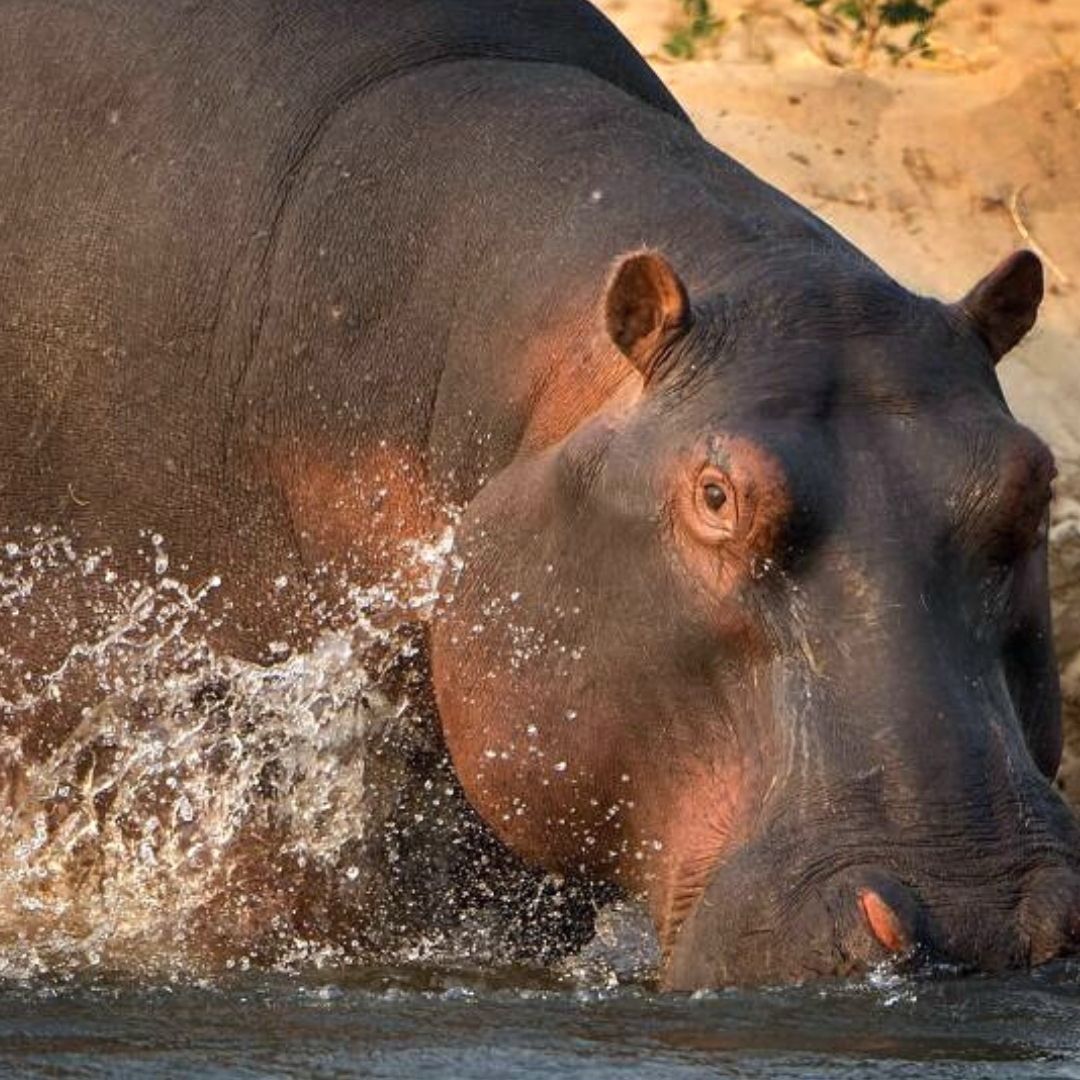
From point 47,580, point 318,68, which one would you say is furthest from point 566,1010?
point 318,68

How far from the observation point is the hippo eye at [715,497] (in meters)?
4.71

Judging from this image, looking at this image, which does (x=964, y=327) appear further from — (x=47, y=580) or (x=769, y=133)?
(x=769, y=133)

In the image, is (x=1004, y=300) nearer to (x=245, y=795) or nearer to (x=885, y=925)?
(x=885, y=925)

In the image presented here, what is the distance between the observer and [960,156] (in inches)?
347

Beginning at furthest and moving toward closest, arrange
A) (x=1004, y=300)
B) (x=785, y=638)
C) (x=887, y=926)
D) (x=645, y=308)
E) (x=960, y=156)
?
(x=960, y=156)
(x=1004, y=300)
(x=645, y=308)
(x=785, y=638)
(x=887, y=926)

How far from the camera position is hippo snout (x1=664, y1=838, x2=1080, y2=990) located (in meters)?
4.25

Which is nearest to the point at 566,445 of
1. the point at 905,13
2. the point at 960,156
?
the point at 960,156

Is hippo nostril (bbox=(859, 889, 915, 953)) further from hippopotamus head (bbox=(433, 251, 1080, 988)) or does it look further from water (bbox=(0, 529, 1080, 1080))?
water (bbox=(0, 529, 1080, 1080))

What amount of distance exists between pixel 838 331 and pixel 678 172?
0.72 m

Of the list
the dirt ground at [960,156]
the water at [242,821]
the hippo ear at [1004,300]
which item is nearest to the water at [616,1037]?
the water at [242,821]

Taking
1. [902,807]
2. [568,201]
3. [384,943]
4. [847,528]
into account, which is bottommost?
[384,943]

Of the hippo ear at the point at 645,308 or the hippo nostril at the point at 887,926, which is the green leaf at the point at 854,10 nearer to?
the hippo ear at the point at 645,308

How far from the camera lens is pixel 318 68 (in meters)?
5.76

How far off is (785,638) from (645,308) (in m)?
0.64
